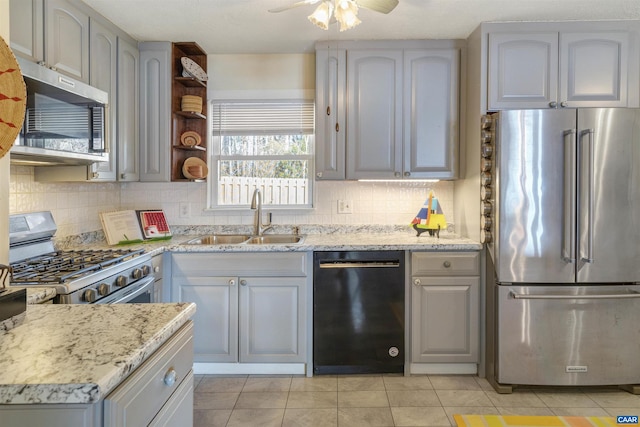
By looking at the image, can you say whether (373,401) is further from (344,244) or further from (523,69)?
(523,69)

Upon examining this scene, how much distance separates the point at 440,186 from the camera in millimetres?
3270

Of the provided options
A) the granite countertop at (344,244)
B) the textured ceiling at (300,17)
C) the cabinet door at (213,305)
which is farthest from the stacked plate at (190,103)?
the cabinet door at (213,305)

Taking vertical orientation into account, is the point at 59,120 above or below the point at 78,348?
above

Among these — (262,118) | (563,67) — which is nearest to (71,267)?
(262,118)

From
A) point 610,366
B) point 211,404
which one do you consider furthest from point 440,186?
point 211,404

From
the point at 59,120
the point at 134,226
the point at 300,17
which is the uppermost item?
the point at 300,17

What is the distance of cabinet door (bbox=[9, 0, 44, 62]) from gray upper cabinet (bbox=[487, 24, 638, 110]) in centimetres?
258

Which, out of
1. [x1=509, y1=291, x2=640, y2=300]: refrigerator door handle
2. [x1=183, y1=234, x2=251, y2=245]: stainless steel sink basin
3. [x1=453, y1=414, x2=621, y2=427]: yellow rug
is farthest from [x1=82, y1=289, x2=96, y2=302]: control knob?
[x1=509, y1=291, x2=640, y2=300]: refrigerator door handle

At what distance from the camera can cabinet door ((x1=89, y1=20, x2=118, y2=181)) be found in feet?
7.91

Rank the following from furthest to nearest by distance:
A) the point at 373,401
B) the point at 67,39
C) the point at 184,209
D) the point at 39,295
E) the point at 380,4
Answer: the point at 184,209, the point at 373,401, the point at 67,39, the point at 380,4, the point at 39,295

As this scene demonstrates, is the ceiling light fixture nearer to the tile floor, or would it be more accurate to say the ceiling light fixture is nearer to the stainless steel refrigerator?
the stainless steel refrigerator

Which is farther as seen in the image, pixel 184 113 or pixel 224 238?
pixel 224 238

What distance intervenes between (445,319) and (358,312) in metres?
0.59

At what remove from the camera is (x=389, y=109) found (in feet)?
9.68
